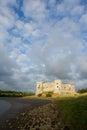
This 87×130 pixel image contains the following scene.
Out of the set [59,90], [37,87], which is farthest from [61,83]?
[37,87]

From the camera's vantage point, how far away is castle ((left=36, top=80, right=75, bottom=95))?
124 meters

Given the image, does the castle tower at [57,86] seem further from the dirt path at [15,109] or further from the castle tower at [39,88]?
the dirt path at [15,109]

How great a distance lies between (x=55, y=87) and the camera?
12425cm

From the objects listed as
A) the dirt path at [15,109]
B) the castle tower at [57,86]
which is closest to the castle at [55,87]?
the castle tower at [57,86]

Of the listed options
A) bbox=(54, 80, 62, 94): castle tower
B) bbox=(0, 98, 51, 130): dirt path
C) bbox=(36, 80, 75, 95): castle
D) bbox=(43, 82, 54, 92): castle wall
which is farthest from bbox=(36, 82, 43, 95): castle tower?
bbox=(0, 98, 51, 130): dirt path

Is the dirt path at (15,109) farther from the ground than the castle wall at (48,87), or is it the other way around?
the castle wall at (48,87)

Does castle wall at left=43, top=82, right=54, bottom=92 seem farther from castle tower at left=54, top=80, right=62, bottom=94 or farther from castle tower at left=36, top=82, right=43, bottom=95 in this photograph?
castle tower at left=54, top=80, right=62, bottom=94

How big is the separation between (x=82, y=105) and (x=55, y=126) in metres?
2.38

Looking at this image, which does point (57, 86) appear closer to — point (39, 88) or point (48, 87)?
point (48, 87)

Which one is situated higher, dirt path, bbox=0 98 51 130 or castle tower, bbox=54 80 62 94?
castle tower, bbox=54 80 62 94

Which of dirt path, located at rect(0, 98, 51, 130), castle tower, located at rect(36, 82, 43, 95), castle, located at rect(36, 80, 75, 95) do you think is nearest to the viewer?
dirt path, located at rect(0, 98, 51, 130)

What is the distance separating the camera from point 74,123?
44.4ft

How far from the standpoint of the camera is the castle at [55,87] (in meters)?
124

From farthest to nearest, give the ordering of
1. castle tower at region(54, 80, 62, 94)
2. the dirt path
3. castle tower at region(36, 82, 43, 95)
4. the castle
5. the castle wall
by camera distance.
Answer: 1. castle tower at region(36, 82, 43, 95)
2. the castle wall
3. the castle
4. castle tower at region(54, 80, 62, 94)
5. the dirt path
